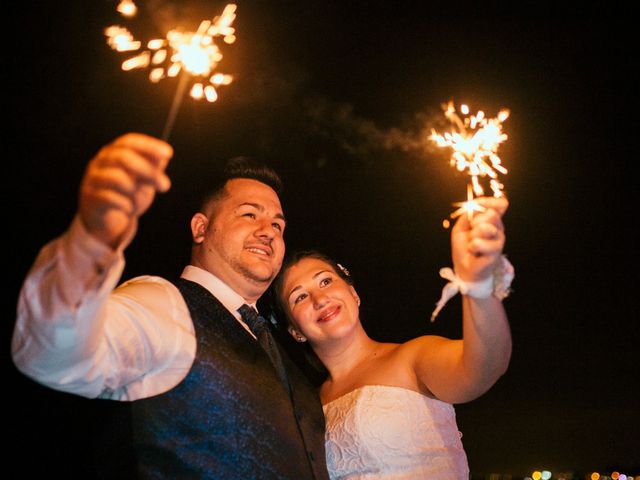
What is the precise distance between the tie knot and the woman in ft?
2.37

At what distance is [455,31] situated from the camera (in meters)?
3.81

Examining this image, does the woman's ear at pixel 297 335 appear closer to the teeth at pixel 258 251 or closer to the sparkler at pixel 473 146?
the teeth at pixel 258 251

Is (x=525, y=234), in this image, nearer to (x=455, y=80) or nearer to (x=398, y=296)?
(x=398, y=296)

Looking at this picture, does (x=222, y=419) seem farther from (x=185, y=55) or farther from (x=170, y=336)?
(x=185, y=55)

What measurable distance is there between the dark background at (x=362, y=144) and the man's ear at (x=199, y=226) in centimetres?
68

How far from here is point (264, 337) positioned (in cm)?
237

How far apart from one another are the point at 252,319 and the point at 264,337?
10cm

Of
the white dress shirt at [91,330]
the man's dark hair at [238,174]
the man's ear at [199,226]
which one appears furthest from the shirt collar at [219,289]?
the man's dark hair at [238,174]

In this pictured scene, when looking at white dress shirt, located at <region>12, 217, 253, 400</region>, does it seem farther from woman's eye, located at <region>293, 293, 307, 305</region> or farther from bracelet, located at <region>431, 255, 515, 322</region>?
woman's eye, located at <region>293, 293, 307, 305</region>

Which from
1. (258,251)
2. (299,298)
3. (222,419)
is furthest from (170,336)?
(299,298)

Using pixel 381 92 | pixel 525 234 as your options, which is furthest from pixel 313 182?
pixel 525 234

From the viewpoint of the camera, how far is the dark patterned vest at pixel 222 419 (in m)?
1.83

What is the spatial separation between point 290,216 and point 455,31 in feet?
6.33

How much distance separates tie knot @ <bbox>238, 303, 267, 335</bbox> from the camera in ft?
7.79
